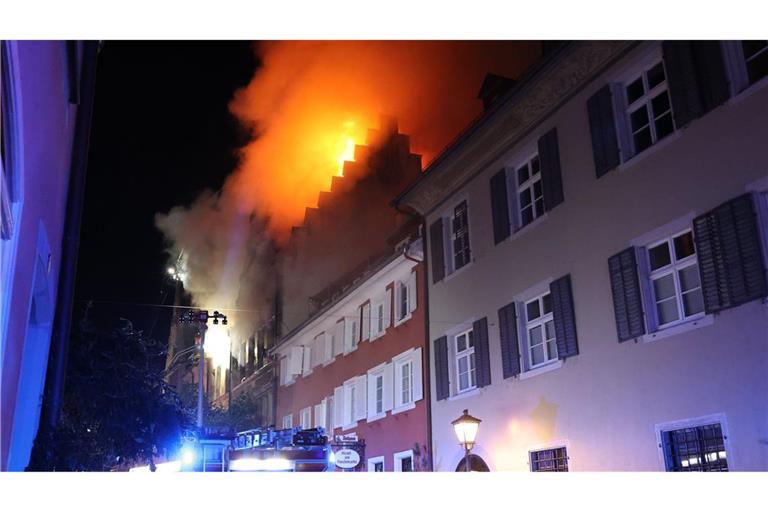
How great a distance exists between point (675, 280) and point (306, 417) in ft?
8.57

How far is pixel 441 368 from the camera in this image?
525cm

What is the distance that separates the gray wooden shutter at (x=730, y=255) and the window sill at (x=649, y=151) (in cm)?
52

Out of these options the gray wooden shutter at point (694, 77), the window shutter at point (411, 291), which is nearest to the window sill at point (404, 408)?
the window shutter at point (411, 291)

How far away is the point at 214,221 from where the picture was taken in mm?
5027

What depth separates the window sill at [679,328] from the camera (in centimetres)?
402

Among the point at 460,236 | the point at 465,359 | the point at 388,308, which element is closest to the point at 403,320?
the point at 388,308

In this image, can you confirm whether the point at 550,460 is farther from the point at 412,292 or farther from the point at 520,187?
the point at 520,187

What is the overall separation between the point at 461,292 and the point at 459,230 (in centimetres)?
49

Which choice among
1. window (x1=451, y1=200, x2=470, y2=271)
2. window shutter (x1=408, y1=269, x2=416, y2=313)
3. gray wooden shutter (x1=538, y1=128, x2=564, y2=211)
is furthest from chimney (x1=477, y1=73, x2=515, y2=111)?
window shutter (x1=408, y1=269, x2=416, y2=313)

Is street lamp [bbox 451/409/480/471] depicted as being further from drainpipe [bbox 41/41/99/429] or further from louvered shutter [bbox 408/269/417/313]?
drainpipe [bbox 41/41/99/429]

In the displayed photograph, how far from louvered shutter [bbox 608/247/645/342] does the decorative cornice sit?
4.16 feet

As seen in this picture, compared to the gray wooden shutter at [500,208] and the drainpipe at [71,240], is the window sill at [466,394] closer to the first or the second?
the gray wooden shutter at [500,208]
